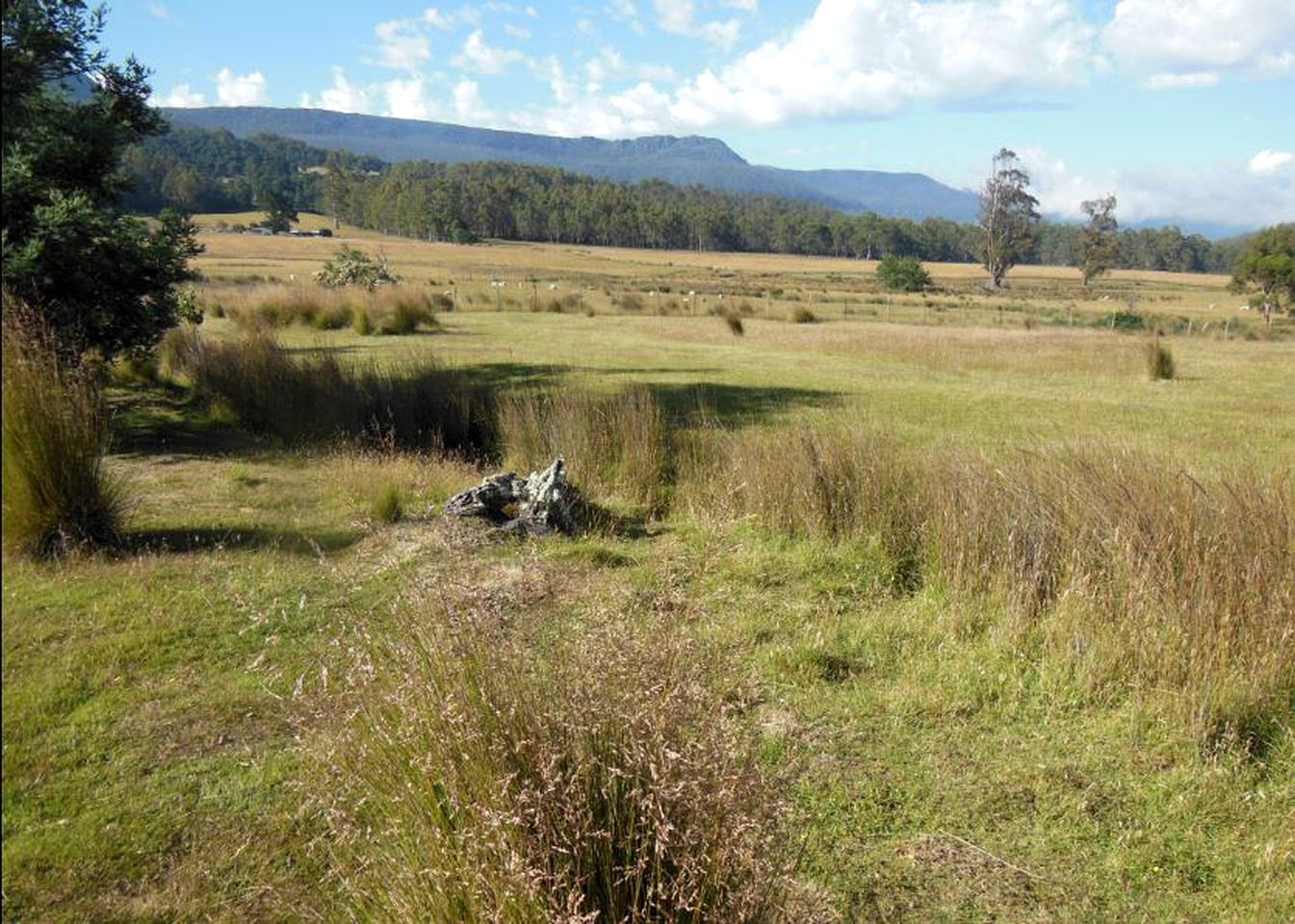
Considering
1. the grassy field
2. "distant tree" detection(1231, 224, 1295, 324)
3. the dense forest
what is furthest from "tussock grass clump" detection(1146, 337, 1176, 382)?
the dense forest

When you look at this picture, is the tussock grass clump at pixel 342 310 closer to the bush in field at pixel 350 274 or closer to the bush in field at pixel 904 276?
the bush in field at pixel 350 274

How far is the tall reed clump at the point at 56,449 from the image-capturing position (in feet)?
13.6

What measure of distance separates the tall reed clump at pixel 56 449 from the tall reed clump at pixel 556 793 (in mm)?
2023

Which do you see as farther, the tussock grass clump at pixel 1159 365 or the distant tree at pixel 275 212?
the distant tree at pixel 275 212

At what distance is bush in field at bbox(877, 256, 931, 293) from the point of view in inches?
2504

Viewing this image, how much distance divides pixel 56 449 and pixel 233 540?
173cm

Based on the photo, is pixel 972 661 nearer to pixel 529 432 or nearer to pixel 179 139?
pixel 529 432

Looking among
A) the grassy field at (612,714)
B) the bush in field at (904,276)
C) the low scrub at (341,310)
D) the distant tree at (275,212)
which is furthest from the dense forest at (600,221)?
the grassy field at (612,714)

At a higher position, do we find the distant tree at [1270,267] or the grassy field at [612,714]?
the distant tree at [1270,267]

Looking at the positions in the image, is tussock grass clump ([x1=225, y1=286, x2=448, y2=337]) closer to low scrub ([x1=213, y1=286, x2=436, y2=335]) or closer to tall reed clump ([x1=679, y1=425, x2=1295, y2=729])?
low scrub ([x1=213, y1=286, x2=436, y2=335])

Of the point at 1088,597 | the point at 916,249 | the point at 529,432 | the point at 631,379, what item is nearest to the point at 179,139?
the point at 916,249

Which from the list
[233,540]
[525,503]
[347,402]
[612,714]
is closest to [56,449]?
[233,540]

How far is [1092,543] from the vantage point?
221 inches

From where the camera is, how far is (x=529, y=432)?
964 cm
